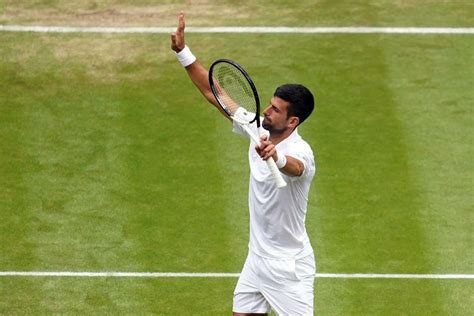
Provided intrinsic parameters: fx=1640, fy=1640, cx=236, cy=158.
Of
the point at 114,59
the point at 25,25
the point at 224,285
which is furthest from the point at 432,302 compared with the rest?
the point at 25,25

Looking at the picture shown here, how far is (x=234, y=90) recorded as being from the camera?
1509 cm

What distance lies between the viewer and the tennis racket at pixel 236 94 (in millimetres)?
14602

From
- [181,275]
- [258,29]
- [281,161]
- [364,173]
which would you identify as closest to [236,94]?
[281,161]

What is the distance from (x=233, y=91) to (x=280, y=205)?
46.3 inches

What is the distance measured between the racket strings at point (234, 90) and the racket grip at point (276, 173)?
1.02 m

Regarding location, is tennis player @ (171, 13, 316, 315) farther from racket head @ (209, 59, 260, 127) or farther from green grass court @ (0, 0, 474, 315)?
green grass court @ (0, 0, 474, 315)

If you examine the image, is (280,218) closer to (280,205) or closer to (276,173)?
(280,205)

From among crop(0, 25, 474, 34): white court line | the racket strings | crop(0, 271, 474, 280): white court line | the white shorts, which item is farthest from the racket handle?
crop(0, 25, 474, 34): white court line

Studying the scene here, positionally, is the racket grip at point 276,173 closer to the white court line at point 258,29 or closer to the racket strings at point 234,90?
the racket strings at point 234,90

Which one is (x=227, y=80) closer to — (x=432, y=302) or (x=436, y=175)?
(x=432, y=302)

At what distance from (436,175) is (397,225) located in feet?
4.28

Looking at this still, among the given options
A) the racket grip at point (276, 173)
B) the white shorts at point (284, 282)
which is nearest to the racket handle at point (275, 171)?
the racket grip at point (276, 173)

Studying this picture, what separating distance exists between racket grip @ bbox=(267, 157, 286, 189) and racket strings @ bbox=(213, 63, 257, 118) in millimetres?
1025

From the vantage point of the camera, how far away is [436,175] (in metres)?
20.2
